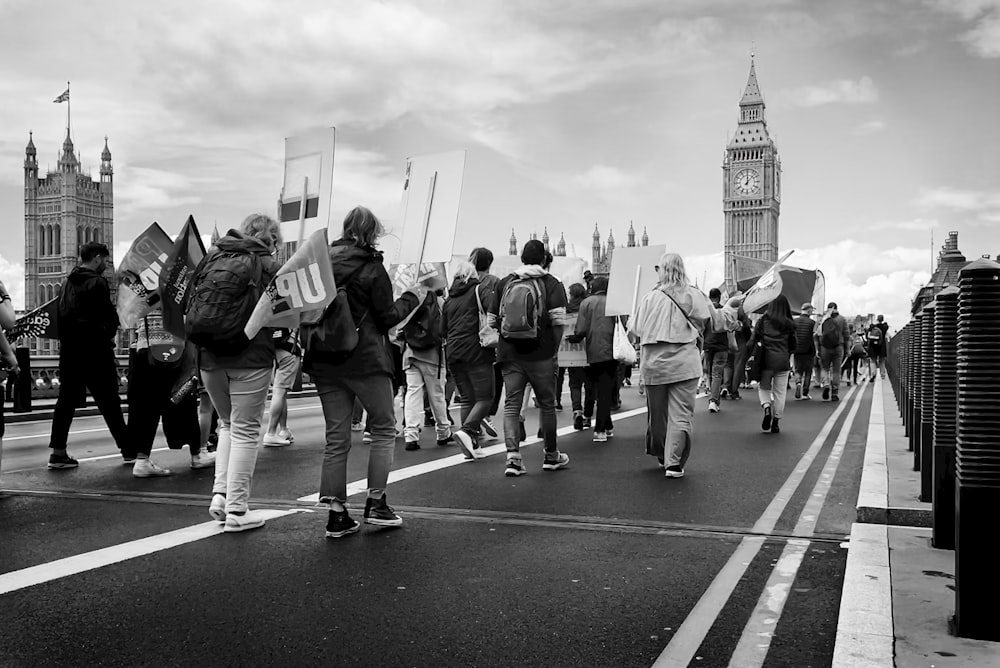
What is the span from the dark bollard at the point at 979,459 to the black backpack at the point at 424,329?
22.4 ft

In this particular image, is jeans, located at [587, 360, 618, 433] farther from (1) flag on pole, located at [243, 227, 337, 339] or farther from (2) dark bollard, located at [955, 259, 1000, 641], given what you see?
(2) dark bollard, located at [955, 259, 1000, 641]

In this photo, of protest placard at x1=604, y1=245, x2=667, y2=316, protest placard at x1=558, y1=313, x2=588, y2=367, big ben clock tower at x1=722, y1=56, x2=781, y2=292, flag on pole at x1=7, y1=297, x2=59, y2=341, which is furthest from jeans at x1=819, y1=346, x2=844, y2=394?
big ben clock tower at x1=722, y1=56, x2=781, y2=292

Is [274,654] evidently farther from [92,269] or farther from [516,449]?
[92,269]

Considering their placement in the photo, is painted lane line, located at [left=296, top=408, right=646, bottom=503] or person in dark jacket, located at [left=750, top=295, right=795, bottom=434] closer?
painted lane line, located at [left=296, top=408, right=646, bottom=503]

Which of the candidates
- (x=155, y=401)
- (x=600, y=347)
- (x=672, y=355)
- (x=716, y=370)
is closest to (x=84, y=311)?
(x=155, y=401)

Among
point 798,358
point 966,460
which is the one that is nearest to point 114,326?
point 966,460

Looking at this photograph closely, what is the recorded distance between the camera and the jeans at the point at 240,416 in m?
5.65

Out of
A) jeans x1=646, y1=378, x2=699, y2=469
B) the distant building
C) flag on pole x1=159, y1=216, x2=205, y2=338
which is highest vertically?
the distant building

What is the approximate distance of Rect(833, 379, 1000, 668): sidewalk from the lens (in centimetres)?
339

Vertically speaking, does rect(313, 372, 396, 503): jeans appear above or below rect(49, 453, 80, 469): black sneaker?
above

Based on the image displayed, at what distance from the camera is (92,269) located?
829 centimetres

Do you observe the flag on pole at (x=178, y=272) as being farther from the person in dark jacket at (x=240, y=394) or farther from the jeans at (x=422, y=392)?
the jeans at (x=422, y=392)

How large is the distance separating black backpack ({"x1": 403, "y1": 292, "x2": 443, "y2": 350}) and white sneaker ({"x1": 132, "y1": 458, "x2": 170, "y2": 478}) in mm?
2967

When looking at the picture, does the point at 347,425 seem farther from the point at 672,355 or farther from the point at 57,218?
the point at 57,218
